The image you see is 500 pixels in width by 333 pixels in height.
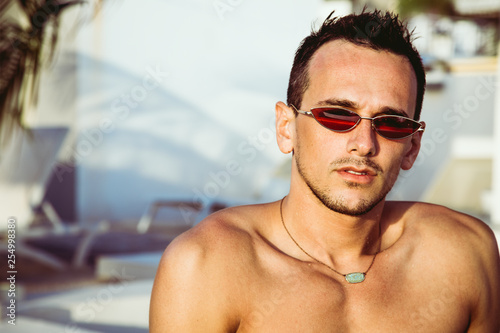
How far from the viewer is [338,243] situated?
1.86m

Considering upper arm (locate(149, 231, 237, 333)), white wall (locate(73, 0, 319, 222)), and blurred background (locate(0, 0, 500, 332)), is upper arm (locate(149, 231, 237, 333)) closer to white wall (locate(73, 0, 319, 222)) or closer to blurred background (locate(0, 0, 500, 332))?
blurred background (locate(0, 0, 500, 332))

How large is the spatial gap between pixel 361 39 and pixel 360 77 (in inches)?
5.4

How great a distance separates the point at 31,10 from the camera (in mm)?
2918

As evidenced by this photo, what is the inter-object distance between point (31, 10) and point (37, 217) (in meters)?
4.49

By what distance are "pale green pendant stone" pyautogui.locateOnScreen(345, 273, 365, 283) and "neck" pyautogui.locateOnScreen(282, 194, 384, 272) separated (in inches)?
1.1

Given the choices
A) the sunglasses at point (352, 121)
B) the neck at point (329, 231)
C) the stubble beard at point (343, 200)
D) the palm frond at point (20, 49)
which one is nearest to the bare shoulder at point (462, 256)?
the neck at point (329, 231)

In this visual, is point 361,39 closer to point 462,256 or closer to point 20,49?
point 462,256

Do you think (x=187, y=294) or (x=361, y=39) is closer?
(x=187, y=294)

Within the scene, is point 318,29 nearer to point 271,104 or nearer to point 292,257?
Result: point 292,257

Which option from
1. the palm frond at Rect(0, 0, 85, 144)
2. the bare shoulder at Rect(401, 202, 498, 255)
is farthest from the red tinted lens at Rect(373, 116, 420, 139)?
the palm frond at Rect(0, 0, 85, 144)

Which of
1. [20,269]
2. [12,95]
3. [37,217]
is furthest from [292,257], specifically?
[37,217]

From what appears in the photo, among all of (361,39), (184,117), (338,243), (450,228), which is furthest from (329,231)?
(184,117)

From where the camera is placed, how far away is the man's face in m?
1.68

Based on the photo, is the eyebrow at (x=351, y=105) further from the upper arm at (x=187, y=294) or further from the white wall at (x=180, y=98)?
the white wall at (x=180, y=98)
